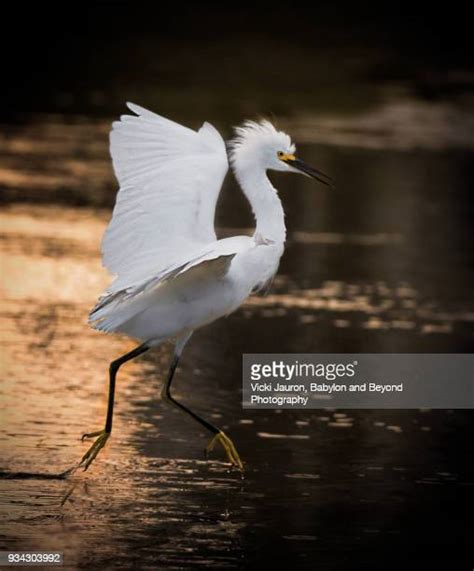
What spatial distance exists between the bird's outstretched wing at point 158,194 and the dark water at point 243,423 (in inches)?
41.7

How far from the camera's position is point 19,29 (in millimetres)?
33844

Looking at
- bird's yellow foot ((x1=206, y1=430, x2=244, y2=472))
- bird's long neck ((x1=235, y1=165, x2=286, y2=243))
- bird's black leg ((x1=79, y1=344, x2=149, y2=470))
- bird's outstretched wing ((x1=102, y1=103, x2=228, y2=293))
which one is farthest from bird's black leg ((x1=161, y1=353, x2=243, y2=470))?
bird's long neck ((x1=235, y1=165, x2=286, y2=243))

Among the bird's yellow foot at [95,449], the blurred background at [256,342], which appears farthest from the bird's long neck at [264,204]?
the bird's yellow foot at [95,449]

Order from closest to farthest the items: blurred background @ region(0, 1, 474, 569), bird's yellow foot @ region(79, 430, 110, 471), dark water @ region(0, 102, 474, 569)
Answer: dark water @ region(0, 102, 474, 569)
blurred background @ region(0, 1, 474, 569)
bird's yellow foot @ region(79, 430, 110, 471)

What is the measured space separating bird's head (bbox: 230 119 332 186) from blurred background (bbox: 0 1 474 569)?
149 cm

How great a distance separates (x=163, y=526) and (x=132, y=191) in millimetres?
1892

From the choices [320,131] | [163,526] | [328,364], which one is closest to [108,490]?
[163,526]

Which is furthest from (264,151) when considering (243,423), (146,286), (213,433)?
(243,423)

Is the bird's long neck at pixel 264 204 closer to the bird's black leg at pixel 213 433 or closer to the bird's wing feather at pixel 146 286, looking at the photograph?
the bird's wing feather at pixel 146 286

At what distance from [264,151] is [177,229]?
2.23 feet

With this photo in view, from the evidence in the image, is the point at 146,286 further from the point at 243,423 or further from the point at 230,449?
the point at 243,423

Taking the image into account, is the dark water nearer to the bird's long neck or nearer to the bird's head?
the bird's long neck

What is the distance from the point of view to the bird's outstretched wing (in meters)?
7.85

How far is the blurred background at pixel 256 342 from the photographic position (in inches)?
281
